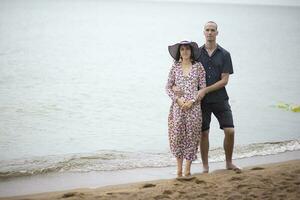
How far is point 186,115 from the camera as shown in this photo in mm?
5523

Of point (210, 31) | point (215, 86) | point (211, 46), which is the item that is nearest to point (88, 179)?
point (215, 86)

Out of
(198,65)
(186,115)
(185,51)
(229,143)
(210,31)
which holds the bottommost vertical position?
(229,143)

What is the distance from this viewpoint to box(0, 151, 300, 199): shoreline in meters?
6.17

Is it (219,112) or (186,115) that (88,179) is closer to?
(186,115)

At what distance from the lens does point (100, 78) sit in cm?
1986

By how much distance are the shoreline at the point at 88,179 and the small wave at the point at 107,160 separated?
0.94 feet

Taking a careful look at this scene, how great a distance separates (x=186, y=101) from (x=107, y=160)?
10.5ft

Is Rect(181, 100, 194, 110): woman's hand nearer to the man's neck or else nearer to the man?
the man

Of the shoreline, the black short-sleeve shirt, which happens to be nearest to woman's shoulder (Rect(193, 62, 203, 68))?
the black short-sleeve shirt

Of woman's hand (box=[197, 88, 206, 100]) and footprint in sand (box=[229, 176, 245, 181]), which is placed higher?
woman's hand (box=[197, 88, 206, 100])

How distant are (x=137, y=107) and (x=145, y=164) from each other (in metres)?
5.74

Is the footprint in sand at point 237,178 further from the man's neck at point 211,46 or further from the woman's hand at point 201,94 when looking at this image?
the man's neck at point 211,46

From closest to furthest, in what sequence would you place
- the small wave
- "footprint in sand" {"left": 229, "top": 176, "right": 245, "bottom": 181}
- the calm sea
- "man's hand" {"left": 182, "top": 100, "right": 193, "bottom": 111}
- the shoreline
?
"footprint in sand" {"left": 229, "top": 176, "right": 245, "bottom": 181} < "man's hand" {"left": 182, "top": 100, "right": 193, "bottom": 111} < the shoreline < the small wave < the calm sea

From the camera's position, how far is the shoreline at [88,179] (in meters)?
6.17
